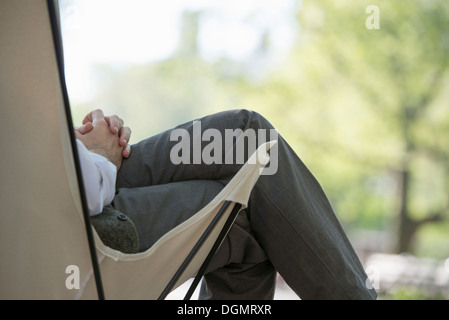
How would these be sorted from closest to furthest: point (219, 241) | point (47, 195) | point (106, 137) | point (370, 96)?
point (47, 195), point (219, 241), point (106, 137), point (370, 96)

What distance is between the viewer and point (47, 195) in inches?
41.7

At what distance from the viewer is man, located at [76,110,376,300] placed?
125 centimetres

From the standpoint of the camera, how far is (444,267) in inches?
218

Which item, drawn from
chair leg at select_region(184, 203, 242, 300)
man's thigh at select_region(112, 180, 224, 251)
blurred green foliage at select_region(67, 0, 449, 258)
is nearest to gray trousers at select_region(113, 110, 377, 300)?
man's thigh at select_region(112, 180, 224, 251)

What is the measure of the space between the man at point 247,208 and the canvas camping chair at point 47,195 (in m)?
0.08

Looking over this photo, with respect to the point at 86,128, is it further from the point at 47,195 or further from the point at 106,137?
the point at 47,195

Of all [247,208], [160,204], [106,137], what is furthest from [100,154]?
[247,208]

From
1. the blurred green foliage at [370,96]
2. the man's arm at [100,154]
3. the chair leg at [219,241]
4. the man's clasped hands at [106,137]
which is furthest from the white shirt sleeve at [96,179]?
the blurred green foliage at [370,96]

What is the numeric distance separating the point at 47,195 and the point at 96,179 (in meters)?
0.10

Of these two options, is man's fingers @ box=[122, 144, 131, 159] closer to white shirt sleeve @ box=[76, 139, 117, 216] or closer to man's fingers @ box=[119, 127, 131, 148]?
man's fingers @ box=[119, 127, 131, 148]

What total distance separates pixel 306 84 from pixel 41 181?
5.45 metres

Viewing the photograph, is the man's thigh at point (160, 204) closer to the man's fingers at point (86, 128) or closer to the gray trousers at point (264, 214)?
the gray trousers at point (264, 214)

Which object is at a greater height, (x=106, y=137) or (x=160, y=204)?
(x=106, y=137)
